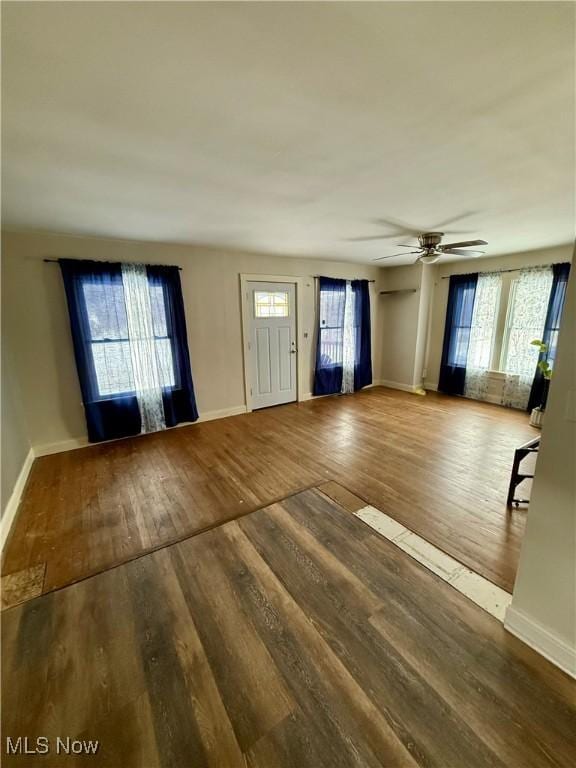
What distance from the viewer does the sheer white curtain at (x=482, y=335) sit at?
486cm

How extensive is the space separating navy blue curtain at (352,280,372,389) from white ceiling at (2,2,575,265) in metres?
2.97

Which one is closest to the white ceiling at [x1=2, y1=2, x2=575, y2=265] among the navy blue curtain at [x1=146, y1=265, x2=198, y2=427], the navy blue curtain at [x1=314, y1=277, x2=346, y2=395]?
the navy blue curtain at [x1=146, y1=265, x2=198, y2=427]

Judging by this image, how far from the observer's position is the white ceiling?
90cm

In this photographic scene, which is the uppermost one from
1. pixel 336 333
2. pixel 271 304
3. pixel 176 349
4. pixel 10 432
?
pixel 271 304

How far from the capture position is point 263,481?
2771 millimetres

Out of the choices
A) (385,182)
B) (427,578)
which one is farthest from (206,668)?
(385,182)

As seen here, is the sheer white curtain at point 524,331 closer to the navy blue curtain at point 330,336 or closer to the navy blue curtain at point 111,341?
the navy blue curtain at point 330,336

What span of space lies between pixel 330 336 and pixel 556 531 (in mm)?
4310

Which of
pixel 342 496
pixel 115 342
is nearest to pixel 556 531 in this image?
pixel 342 496

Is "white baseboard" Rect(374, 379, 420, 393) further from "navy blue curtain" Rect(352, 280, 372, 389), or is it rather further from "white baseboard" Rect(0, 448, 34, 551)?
"white baseboard" Rect(0, 448, 34, 551)

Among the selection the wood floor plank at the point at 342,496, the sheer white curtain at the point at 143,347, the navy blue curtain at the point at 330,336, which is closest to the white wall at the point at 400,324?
the navy blue curtain at the point at 330,336

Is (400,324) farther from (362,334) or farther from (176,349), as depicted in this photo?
(176,349)

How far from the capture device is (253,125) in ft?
4.56

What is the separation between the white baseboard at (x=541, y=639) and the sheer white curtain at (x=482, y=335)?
4444 mm
